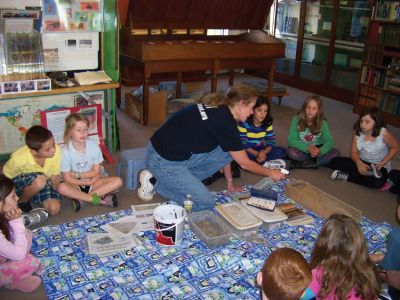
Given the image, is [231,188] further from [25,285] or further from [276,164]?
[25,285]

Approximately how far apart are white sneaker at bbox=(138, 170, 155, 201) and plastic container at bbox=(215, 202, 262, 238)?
575 mm

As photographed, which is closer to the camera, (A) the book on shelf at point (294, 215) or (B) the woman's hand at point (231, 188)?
(A) the book on shelf at point (294, 215)

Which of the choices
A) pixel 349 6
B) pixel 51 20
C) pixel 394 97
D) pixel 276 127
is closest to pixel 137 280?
pixel 51 20

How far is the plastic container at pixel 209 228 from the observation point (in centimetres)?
244

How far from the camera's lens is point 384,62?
213 inches

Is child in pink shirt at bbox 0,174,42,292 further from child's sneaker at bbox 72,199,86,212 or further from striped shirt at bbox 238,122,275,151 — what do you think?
striped shirt at bbox 238,122,275,151

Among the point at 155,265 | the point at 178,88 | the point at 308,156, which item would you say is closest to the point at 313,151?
the point at 308,156

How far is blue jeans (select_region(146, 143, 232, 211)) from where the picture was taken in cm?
285

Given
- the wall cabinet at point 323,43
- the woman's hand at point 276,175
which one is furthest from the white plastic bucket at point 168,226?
the wall cabinet at point 323,43

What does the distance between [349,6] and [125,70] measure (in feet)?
10.9

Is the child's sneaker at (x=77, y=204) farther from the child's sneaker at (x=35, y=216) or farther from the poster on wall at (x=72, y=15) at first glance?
the poster on wall at (x=72, y=15)

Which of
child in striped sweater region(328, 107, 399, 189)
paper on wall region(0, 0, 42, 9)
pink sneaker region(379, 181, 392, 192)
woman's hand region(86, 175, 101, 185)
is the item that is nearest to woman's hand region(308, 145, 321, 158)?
child in striped sweater region(328, 107, 399, 189)

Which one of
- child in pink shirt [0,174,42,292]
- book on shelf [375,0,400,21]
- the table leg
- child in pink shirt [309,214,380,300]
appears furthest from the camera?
the table leg

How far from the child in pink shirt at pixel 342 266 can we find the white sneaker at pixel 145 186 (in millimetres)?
1538
